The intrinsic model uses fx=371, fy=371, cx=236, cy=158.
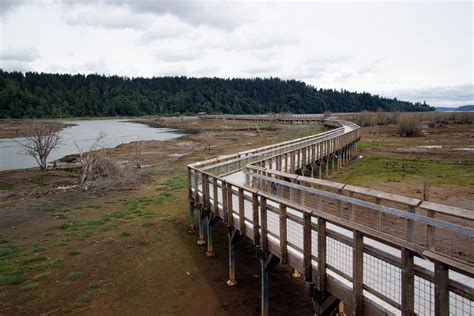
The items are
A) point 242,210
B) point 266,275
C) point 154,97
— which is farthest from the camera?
point 154,97

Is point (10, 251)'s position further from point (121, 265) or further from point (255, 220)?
point (255, 220)

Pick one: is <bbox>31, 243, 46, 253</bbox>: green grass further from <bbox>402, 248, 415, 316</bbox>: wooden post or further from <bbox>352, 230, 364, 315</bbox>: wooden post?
<bbox>402, 248, 415, 316</bbox>: wooden post

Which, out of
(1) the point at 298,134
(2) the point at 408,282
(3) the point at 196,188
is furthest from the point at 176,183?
(1) the point at 298,134

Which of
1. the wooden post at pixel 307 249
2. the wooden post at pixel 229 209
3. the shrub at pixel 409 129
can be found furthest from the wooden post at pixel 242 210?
the shrub at pixel 409 129

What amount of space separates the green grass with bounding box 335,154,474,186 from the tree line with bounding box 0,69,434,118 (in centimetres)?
11344

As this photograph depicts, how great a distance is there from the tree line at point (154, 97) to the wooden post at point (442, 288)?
126 metres

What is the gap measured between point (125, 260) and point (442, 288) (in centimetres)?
862

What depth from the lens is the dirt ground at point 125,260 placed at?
8.16m

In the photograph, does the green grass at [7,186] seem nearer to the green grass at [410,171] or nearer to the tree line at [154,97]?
the green grass at [410,171]

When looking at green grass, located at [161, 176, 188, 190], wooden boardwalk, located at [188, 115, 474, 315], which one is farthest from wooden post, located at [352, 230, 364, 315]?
green grass, located at [161, 176, 188, 190]

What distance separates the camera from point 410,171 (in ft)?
72.4

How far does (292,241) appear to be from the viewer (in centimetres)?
727

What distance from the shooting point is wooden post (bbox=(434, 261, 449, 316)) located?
3605 millimetres

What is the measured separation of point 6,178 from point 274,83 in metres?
177
